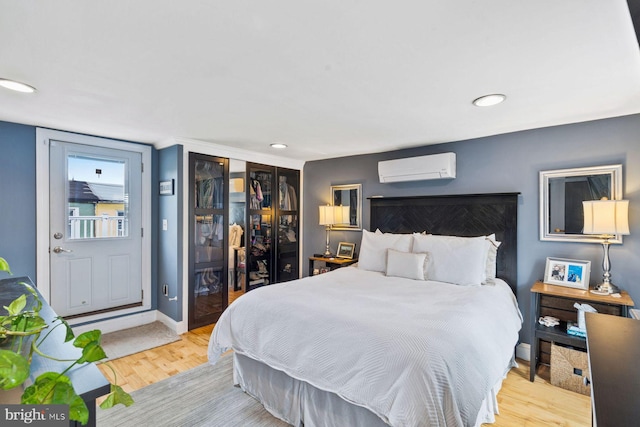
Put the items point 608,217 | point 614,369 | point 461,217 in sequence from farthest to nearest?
1. point 461,217
2. point 608,217
3. point 614,369

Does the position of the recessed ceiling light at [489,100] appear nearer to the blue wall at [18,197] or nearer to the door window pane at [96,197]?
the door window pane at [96,197]

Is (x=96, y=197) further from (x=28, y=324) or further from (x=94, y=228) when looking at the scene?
(x=28, y=324)

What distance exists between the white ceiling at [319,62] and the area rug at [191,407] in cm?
212

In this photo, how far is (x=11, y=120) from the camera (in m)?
2.86

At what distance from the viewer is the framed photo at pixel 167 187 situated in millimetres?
3615

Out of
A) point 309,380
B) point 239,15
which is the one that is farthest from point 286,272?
point 239,15

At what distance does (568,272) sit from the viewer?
2648 mm

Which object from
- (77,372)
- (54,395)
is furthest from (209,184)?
(54,395)

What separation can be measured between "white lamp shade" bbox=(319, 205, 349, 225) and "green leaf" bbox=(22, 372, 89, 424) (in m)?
3.84

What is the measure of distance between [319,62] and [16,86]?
2.04m

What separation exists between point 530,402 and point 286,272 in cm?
338

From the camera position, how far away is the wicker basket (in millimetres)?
2383

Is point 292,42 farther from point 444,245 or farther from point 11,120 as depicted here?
point 11,120

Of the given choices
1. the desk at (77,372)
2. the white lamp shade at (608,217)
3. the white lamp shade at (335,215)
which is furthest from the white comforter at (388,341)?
the white lamp shade at (335,215)
